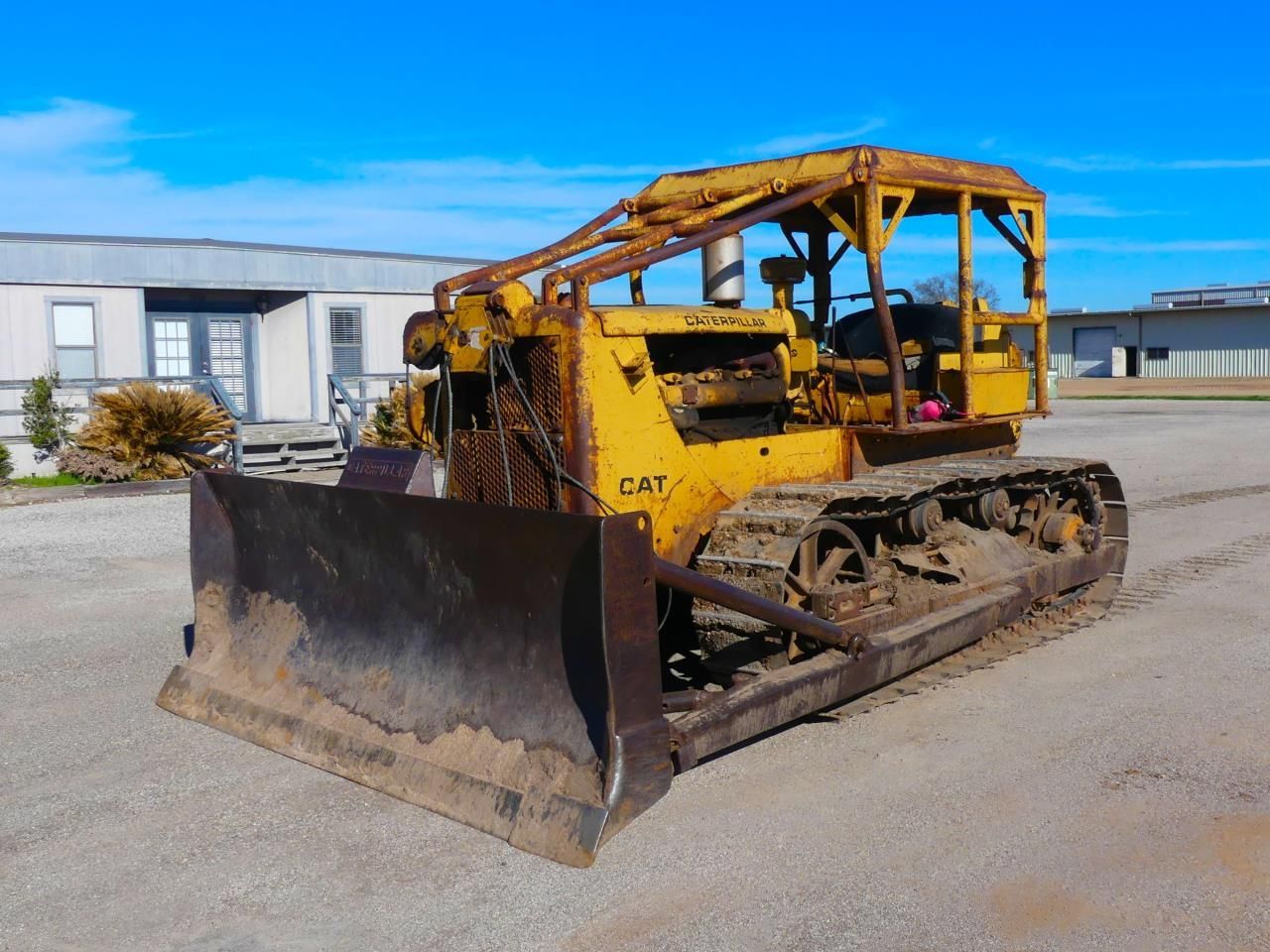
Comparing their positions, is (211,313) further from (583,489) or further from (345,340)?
(583,489)

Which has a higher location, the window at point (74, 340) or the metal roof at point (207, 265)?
the metal roof at point (207, 265)

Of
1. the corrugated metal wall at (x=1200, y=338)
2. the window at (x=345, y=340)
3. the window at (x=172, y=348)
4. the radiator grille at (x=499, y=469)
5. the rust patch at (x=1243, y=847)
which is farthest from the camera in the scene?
the corrugated metal wall at (x=1200, y=338)

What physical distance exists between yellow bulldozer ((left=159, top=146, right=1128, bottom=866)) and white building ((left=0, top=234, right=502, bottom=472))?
41.1ft

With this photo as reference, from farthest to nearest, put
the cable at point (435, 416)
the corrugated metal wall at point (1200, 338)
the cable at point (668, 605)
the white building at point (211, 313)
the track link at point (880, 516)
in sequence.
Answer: the corrugated metal wall at point (1200, 338)
the white building at point (211, 313)
the cable at point (435, 416)
the cable at point (668, 605)
the track link at point (880, 516)

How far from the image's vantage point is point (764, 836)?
4.38 m

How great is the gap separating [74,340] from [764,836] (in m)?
16.3

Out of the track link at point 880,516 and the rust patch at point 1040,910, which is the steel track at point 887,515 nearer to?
the track link at point 880,516

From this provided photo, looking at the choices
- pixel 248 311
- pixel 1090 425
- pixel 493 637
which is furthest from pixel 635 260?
pixel 1090 425

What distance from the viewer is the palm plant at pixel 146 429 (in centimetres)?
1568

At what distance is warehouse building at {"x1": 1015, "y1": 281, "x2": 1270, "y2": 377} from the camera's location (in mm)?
52156

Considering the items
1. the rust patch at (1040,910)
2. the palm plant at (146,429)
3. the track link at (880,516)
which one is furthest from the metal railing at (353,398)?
the rust patch at (1040,910)

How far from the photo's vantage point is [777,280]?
23.3 feet

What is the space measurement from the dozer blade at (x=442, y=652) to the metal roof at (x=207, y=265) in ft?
43.2

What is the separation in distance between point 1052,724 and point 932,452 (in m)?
2.15
